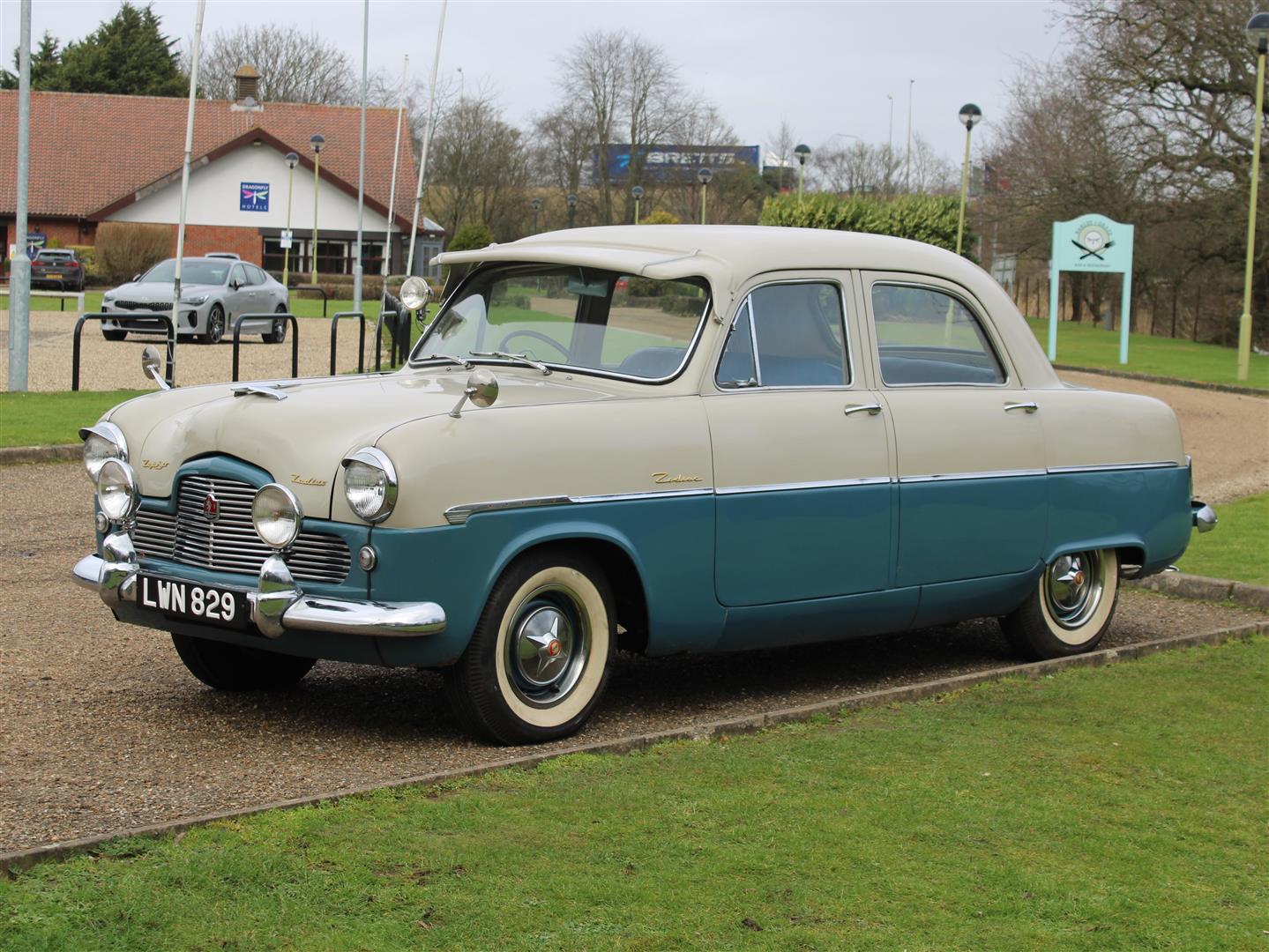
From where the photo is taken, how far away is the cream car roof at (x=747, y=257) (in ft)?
21.9

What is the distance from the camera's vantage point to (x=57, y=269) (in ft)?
168

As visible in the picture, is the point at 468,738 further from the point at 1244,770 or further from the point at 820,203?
the point at 820,203

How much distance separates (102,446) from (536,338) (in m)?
1.78

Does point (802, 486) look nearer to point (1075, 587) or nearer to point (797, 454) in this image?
point (797, 454)

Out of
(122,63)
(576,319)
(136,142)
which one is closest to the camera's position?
(576,319)

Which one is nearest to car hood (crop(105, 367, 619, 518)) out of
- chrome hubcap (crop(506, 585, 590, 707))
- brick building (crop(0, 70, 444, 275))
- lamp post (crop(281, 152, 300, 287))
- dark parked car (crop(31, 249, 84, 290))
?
chrome hubcap (crop(506, 585, 590, 707))

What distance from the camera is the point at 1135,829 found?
16.7ft

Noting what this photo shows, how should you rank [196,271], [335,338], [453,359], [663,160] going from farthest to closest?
[663,160]
[196,271]
[335,338]
[453,359]

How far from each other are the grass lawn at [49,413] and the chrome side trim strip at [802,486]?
888cm

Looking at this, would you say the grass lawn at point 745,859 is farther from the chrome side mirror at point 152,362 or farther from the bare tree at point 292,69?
the bare tree at point 292,69

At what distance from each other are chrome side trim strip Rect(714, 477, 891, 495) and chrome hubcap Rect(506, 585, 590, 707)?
753 millimetres

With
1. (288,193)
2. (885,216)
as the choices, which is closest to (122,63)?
(288,193)

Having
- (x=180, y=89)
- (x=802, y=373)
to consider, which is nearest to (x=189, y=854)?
(x=802, y=373)

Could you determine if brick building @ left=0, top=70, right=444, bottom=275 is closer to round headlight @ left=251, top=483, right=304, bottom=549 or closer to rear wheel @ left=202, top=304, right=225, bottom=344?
rear wheel @ left=202, top=304, right=225, bottom=344
